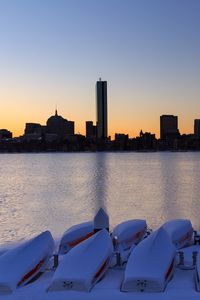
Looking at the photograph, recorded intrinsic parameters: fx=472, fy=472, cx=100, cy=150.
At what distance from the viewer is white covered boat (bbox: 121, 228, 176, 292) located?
8.09 metres

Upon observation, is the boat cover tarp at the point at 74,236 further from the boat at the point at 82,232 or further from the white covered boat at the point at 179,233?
the white covered boat at the point at 179,233

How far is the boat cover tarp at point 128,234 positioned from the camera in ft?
38.7

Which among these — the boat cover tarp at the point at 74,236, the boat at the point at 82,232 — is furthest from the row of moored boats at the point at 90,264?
the boat cover tarp at the point at 74,236

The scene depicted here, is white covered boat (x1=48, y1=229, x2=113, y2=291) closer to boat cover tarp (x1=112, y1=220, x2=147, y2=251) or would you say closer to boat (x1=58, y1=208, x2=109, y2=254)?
boat (x1=58, y1=208, x2=109, y2=254)

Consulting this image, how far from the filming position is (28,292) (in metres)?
8.30

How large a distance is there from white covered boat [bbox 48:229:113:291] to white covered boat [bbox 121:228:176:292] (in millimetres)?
582

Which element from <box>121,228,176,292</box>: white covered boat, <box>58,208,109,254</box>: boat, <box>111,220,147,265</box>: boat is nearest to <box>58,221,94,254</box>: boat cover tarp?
<box>58,208,109,254</box>: boat

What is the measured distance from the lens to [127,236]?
39.9 feet

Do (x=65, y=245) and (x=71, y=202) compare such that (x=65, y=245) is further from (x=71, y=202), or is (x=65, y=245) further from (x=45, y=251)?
(x=71, y=202)

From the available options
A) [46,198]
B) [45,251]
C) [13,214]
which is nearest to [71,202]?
[46,198]

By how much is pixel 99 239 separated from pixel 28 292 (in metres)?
2.16

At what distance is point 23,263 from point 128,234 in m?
3.93

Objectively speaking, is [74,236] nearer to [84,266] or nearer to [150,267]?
[84,266]

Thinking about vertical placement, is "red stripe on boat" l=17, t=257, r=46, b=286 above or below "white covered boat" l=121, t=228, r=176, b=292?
below
